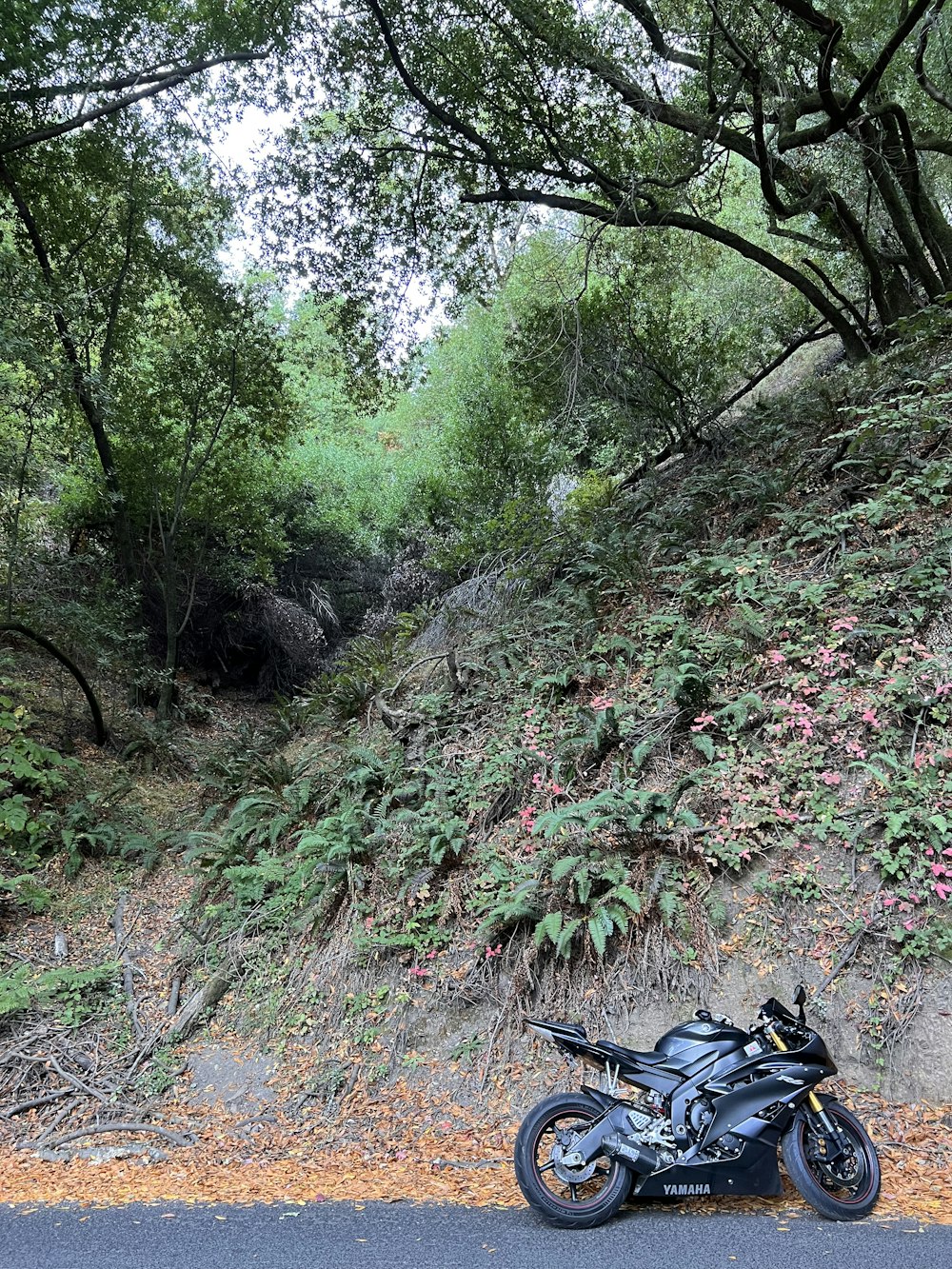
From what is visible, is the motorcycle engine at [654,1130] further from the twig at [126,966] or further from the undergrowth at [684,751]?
the twig at [126,966]

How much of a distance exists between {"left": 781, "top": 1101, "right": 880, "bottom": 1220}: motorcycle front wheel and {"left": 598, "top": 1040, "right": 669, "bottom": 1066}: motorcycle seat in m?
0.61

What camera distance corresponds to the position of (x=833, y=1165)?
11.1 ft

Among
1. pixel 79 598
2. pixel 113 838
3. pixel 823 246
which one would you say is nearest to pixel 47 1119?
pixel 113 838

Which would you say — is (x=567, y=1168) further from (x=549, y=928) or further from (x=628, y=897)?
(x=628, y=897)

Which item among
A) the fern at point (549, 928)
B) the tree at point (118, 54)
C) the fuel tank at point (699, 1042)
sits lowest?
the fuel tank at point (699, 1042)

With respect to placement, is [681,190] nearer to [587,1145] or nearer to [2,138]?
[2,138]

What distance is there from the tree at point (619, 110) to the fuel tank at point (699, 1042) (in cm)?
736

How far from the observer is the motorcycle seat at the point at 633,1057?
3.39 m

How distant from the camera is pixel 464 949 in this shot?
5.29 metres

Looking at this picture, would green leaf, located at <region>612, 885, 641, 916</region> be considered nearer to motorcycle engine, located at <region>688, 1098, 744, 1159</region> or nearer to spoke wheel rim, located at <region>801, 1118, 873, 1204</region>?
motorcycle engine, located at <region>688, 1098, 744, 1159</region>

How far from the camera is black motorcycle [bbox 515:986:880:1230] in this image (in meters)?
3.28

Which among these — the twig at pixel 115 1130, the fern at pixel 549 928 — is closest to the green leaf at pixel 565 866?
the fern at pixel 549 928

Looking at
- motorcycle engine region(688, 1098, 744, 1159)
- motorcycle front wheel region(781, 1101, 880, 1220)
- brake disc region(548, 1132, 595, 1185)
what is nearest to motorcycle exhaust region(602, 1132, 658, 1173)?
brake disc region(548, 1132, 595, 1185)

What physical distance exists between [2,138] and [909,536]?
1079 cm
